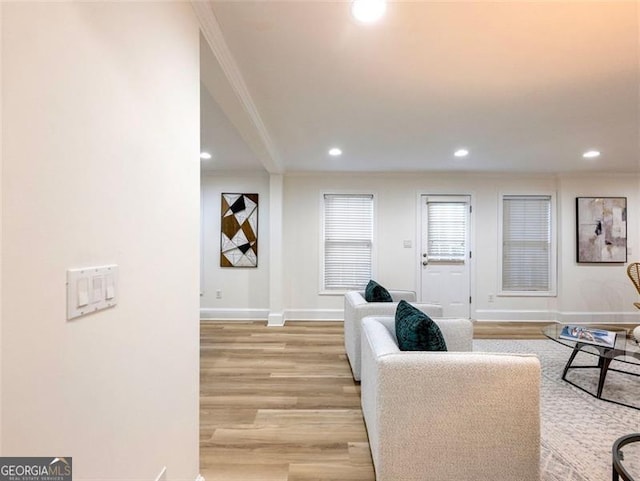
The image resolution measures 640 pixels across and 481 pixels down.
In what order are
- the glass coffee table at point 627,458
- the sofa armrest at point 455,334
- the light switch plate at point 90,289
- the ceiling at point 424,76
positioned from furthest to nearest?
the sofa armrest at point 455,334, the ceiling at point 424,76, the glass coffee table at point 627,458, the light switch plate at point 90,289

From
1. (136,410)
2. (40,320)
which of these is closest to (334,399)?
(136,410)

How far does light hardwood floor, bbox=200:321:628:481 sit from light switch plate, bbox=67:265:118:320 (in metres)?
1.40

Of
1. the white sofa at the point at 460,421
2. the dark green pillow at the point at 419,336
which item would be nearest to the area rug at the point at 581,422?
the white sofa at the point at 460,421

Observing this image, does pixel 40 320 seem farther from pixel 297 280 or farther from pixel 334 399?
pixel 297 280

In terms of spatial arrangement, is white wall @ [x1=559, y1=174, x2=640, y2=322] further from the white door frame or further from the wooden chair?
the white door frame

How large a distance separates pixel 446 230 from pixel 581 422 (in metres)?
3.24

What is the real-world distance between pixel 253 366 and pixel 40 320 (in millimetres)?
2774

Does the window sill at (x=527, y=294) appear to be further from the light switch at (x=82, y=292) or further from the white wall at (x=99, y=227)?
the light switch at (x=82, y=292)

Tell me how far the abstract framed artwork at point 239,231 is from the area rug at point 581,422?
398cm

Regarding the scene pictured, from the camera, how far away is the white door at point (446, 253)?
5.04 m

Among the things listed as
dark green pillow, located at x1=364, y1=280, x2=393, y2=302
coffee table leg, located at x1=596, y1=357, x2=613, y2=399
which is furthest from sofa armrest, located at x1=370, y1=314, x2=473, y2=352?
coffee table leg, located at x1=596, y1=357, x2=613, y2=399

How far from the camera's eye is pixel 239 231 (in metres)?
5.04

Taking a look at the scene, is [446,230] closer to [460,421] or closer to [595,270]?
[595,270]

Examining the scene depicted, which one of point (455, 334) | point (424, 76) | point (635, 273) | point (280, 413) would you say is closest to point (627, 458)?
point (455, 334)
